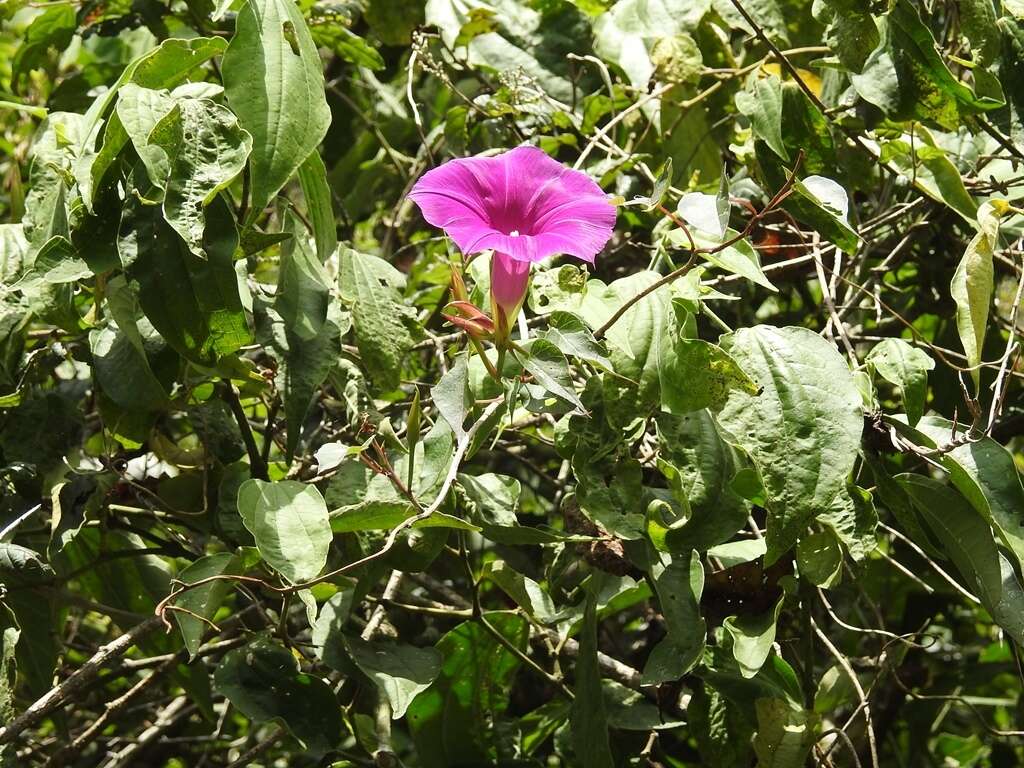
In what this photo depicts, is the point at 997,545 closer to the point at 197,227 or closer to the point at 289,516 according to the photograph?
the point at 289,516

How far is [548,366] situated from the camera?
38.1 inches

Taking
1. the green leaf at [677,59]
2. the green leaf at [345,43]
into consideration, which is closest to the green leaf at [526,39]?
the green leaf at [345,43]

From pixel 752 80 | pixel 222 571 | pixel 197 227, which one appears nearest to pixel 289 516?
pixel 222 571

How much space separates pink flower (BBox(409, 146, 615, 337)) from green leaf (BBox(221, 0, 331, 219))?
0.12 metres

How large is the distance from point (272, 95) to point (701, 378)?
49 centimetres

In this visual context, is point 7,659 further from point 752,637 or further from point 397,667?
point 752,637

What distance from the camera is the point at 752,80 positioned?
139cm

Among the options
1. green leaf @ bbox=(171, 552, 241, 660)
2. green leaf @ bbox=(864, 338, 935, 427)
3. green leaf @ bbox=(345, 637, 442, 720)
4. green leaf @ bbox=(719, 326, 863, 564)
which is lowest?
green leaf @ bbox=(345, 637, 442, 720)

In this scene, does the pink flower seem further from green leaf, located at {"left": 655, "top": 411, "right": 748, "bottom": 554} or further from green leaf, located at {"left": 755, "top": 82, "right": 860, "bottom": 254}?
green leaf, located at {"left": 755, "top": 82, "right": 860, "bottom": 254}

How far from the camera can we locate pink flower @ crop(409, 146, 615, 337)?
1.00 m

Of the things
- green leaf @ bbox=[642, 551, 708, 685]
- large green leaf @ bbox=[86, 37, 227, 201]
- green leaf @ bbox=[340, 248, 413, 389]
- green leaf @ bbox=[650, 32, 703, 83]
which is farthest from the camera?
green leaf @ bbox=[650, 32, 703, 83]

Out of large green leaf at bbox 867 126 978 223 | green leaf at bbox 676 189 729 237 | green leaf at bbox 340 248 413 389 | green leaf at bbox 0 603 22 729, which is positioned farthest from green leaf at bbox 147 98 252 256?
large green leaf at bbox 867 126 978 223

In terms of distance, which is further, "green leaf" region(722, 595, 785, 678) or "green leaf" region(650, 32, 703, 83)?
"green leaf" region(650, 32, 703, 83)

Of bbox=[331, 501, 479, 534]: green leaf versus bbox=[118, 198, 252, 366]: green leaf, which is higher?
bbox=[118, 198, 252, 366]: green leaf
